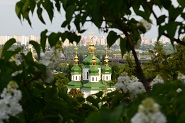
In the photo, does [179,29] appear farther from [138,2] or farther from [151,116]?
[151,116]

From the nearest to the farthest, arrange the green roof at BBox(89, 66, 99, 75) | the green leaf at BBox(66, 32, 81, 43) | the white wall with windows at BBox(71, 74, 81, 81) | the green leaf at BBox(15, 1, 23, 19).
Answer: the green leaf at BBox(66, 32, 81, 43) < the green leaf at BBox(15, 1, 23, 19) < the green roof at BBox(89, 66, 99, 75) < the white wall with windows at BBox(71, 74, 81, 81)

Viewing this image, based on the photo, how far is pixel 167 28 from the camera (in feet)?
4.01

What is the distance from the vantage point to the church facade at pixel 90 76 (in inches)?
1060

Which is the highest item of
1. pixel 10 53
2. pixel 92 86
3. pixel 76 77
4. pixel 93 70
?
pixel 10 53

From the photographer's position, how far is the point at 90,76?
2744cm

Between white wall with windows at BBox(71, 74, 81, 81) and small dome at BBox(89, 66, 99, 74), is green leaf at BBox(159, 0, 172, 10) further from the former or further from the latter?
white wall with windows at BBox(71, 74, 81, 81)

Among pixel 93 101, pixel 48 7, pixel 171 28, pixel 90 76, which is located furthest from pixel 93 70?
pixel 171 28

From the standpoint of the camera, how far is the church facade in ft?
88.3

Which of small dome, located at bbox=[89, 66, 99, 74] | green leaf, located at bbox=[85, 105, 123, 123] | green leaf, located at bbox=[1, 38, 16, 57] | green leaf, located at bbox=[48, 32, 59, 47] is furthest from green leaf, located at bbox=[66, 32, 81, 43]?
small dome, located at bbox=[89, 66, 99, 74]

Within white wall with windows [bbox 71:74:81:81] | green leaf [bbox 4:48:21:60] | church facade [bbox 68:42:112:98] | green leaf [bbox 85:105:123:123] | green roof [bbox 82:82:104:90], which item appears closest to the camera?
green leaf [bbox 85:105:123:123]

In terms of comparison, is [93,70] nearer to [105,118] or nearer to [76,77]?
[76,77]

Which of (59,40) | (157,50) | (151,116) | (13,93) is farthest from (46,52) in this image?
→ (157,50)

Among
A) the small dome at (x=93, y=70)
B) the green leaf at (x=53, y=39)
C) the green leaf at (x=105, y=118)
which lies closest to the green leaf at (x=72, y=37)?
the green leaf at (x=53, y=39)

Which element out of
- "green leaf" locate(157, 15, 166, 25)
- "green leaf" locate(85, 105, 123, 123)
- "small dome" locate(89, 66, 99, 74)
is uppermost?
"green leaf" locate(157, 15, 166, 25)
